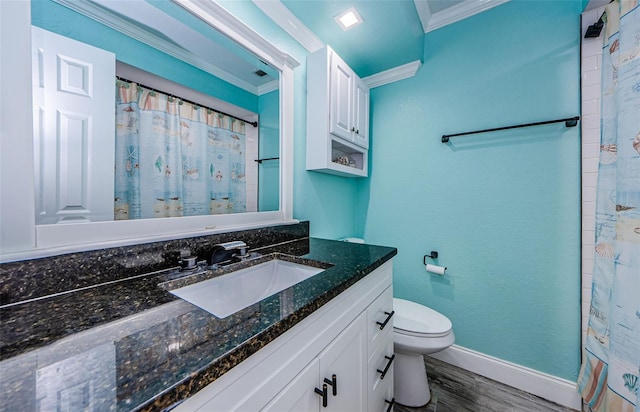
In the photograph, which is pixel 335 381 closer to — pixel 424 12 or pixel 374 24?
pixel 374 24

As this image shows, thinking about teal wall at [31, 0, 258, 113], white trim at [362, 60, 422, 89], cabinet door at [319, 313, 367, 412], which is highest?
white trim at [362, 60, 422, 89]

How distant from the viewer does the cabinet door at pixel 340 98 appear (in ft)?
5.03

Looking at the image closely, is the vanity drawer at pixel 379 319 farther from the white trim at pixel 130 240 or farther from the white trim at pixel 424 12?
the white trim at pixel 424 12

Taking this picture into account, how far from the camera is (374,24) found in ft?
4.75

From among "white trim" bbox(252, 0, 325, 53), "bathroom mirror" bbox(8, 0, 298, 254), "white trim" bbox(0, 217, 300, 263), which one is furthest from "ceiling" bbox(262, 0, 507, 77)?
"white trim" bbox(0, 217, 300, 263)

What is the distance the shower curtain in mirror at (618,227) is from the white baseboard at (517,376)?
0.15 meters

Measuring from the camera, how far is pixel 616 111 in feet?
3.60

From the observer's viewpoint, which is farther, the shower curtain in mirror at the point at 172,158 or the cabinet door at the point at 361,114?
the cabinet door at the point at 361,114

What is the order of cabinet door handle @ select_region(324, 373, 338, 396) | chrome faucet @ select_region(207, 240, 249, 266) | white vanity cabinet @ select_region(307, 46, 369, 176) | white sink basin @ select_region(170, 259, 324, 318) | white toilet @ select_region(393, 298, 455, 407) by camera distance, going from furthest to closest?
white vanity cabinet @ select_region(307, 46, 369, 176) < white toilet @ select_region(393, 298, 455, 407) < chrome faucet @ select_region(207, 240, 249, 266) < white sink basin @ select_region(170, 259, 324, 318) < cabinet door handle @ select_region(324, 373, 338, 396)

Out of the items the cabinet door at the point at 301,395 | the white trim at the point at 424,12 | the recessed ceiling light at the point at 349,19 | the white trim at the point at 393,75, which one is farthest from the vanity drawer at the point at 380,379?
the white trim at the point at 424,12

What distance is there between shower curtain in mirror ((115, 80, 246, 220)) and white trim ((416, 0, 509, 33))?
159 centimetres

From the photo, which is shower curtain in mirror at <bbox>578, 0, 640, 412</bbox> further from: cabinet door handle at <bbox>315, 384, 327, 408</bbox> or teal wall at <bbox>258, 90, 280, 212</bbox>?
teal wall at <bbox>258, 90, 280, 212</bbox>

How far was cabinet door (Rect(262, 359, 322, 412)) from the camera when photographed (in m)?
0.53

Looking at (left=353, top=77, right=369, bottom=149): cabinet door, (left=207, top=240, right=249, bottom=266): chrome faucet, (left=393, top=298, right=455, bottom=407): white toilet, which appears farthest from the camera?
(left=353, top=77, right=369, bottom=149): cabinet door
